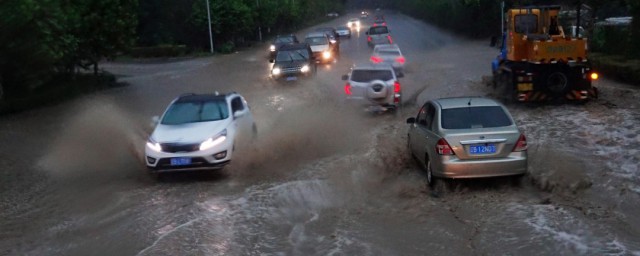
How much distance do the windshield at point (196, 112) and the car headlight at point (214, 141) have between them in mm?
837

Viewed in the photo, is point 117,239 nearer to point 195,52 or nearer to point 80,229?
point 80,229

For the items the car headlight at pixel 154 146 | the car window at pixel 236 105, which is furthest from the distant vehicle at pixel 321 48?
the car headlight at pixel 154 146

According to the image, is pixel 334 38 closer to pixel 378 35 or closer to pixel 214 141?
pixel 378 35

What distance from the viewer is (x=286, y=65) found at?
29641 millimetres

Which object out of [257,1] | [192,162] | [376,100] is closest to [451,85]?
[376,100]

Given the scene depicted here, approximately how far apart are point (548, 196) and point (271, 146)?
21.8ft

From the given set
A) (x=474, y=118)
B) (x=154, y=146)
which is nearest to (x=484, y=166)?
(x=474, y=118)

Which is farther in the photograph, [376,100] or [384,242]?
[376,100]

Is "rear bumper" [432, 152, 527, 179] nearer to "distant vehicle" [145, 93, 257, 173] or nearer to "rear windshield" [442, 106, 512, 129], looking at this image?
"rear windshield" [442, 106, 512, 129]

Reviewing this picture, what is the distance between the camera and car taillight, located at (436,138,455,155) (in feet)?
34.3

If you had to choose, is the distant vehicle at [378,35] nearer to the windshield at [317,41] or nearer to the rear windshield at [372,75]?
the windshield at [317,41]

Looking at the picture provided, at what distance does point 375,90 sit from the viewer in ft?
64.6

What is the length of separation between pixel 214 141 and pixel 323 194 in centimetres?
246

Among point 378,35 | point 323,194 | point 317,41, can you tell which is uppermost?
point 317,41
